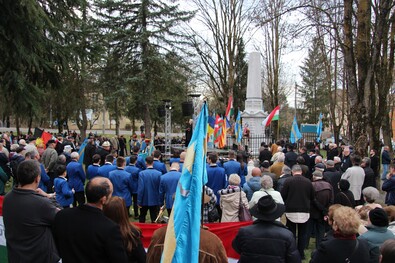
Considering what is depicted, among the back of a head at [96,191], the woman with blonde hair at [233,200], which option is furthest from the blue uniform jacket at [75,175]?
the back of a head at [96,191]

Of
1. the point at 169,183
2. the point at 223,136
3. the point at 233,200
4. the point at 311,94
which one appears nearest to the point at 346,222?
the point at 233,200

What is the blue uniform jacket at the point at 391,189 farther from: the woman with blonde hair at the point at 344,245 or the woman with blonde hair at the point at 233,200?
the woman with blonde hair at the point at 344,245

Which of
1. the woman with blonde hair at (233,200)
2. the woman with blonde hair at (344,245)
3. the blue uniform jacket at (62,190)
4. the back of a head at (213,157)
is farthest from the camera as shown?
the back of a head at (213,157)

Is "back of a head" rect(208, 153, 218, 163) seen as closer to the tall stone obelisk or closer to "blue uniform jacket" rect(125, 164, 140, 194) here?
"blue uniform jacket" rect(125, 164, 140, 194)

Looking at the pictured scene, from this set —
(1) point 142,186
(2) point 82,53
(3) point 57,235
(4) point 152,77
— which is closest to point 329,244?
(3) point 57,235

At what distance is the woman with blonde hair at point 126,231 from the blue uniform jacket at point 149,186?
5.18 meters

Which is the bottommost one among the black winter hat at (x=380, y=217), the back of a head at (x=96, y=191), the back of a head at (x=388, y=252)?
the black winter hat at (x=380, y=217)

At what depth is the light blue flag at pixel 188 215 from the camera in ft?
10.1

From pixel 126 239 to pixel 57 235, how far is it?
616 mm

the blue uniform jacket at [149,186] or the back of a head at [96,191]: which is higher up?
the back of a head at [96,191]

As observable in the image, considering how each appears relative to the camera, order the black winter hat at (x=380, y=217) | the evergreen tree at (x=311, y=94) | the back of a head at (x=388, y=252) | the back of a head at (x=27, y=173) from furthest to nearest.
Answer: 1. the evergreen tree at (x=311, y=94)
2. the black winter hat at (x=380, y=217)
3. the back of a head at (x=27, y=173)
4. the back of a head at (x=388, y=252)

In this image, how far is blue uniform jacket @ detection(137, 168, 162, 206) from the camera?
8828mm

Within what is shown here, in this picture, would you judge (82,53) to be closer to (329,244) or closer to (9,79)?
(9,79)

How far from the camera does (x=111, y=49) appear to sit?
31.5 meters
